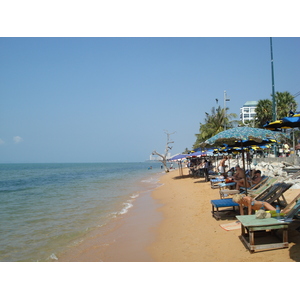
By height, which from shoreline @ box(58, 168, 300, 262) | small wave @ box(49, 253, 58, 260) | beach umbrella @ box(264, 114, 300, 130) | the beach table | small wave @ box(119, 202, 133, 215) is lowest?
small wave @ box(119, 202, 133, 215)

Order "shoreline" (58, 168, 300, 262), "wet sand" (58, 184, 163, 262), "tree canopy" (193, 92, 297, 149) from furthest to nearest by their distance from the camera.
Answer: "tree canopy" (193, 92, 297, 149) < "wet sand" (58, 184, 163, 262) < "shoreline" (58, 168, 300, 262)

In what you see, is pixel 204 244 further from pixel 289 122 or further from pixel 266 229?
pixel 289 122

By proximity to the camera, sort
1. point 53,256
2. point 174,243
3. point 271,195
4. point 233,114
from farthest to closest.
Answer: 1. point 233,114
2. point 271,195
3. point 53,256
4. point 174,243

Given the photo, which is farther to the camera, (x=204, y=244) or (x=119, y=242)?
(x=119, y=242)

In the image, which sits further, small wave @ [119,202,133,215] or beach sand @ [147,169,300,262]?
small wave @ [119,202,133,215]

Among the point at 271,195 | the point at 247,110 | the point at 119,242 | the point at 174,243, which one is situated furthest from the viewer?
the point at 247,110

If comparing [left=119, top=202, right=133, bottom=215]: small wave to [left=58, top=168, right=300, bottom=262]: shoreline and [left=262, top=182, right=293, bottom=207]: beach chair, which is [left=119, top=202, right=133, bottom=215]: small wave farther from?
[left=262, top=182, right=293, bottom=207]: beach chair

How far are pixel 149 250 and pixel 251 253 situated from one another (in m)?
2.15

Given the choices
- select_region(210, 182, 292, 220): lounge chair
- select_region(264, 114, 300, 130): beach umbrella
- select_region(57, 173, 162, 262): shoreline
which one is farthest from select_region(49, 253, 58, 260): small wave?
select_region(264, 114, 300, 130): beach umbrella

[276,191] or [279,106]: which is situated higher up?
[279,106]

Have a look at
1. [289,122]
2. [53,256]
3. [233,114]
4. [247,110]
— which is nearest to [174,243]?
[53,256]

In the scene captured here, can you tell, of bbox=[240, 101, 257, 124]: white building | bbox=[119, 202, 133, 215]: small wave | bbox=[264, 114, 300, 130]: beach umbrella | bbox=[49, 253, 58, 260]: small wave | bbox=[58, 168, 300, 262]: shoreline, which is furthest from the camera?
bbox=[240, 101, 257, 124]: white building

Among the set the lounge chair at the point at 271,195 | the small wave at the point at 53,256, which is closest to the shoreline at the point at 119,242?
the small wave at the point at 53,256

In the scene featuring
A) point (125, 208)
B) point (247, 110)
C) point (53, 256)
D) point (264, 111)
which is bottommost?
point (125, 208)
